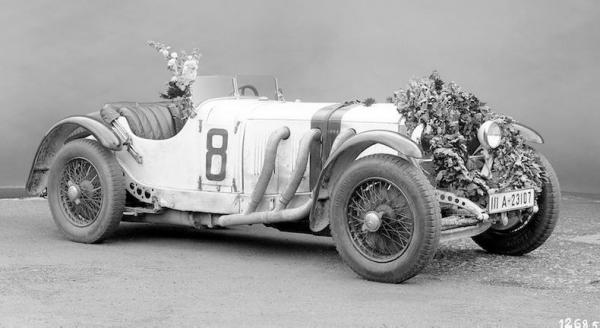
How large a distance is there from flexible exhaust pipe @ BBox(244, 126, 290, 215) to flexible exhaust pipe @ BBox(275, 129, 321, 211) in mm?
218

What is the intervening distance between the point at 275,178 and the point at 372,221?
142cm

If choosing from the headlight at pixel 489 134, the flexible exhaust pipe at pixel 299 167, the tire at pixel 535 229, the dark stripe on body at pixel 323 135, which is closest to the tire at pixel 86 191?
the flexible exhaust pipe at pixel 299 167

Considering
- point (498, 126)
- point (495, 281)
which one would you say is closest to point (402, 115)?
point (498, 126)

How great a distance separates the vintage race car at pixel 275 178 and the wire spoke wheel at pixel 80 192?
13mm

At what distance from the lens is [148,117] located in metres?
10.1

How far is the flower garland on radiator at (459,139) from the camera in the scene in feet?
27.6

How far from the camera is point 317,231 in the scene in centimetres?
861

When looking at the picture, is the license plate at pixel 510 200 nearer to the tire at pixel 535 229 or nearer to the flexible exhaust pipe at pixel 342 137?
the tire at pixel 535 229

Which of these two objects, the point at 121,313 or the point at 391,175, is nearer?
the point at 121,313

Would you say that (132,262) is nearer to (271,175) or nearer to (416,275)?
(271,175)

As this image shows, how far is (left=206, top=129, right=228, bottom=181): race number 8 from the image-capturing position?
9336mm

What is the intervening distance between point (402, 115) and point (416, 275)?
1362mm

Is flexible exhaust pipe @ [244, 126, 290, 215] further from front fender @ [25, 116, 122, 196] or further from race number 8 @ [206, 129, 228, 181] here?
front fender @ [25, 116, 122, 196]

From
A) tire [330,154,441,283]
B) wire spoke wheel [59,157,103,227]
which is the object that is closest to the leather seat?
wire spoke wheel [59,157,103,227]
